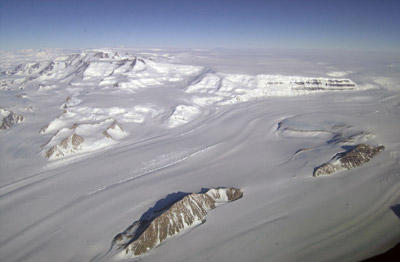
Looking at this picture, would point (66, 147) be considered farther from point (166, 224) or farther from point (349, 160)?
point (349, 160)

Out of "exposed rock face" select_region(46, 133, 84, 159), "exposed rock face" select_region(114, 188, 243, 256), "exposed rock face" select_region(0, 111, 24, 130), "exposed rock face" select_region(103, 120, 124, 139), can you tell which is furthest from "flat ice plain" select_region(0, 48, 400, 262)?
"exposed rock face" select_region(114, 188, 243, 256)

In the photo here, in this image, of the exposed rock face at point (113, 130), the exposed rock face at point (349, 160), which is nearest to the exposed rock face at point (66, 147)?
the exposed rock face at point (113, 130)

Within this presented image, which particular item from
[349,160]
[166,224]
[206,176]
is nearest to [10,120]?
[206,176]

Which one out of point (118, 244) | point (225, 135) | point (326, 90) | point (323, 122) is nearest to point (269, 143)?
Answer: point (225, 135)

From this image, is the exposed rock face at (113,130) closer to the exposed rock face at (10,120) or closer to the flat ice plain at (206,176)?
the flat ice plain at (206,176)

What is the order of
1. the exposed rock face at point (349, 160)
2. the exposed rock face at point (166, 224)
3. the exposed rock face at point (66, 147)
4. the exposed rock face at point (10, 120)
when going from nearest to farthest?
the exposed rock face at point (166, 224) → the exposed rock face at point (349, 160) → the exposed rock face at point (66, 147) → the exposed rock face at point (10, 120)

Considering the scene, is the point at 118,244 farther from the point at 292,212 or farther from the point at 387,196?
the point at 387,196

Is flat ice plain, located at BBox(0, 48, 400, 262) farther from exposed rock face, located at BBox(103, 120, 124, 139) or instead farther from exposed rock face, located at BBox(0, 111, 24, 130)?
exposed rock face, located at BBox(103, 120, 124, 139)
